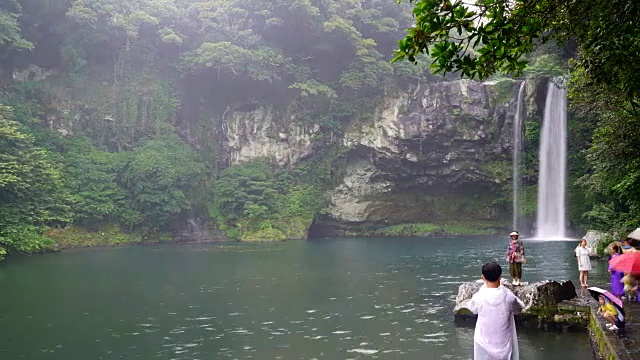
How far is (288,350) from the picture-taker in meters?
9.77

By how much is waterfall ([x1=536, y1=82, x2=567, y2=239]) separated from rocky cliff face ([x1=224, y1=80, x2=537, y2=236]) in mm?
1642

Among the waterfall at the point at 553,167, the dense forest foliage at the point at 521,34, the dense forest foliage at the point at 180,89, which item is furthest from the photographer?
the dense forest foliage at the point at 180,89

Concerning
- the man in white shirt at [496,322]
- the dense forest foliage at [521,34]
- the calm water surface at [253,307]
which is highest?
the dense forest foliage at [521,34]

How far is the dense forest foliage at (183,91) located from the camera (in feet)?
120

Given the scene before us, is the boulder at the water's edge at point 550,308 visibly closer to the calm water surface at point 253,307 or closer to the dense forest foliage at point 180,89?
the calm water surface at point 253,307

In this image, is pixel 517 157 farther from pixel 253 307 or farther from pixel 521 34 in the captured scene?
pixel 521 34

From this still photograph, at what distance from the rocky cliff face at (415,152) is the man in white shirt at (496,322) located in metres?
33.1

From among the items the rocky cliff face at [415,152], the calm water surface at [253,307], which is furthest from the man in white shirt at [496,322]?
the rocky cliff face at [415,152]

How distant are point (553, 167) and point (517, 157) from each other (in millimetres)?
2850

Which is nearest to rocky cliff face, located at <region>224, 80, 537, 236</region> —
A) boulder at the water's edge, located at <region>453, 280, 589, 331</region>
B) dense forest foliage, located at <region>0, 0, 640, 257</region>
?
dense forest foliage, located at <region>0, 0, 640, 257</region>

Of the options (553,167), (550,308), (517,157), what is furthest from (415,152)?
(550,308)

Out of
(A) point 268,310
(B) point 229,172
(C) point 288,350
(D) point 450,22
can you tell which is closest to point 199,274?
(A) point 268,310

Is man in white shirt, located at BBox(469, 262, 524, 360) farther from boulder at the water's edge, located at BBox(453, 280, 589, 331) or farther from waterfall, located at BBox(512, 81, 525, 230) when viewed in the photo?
waterfall, located at BBox(512, 81, 525, 230)

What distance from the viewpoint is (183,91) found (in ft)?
146
